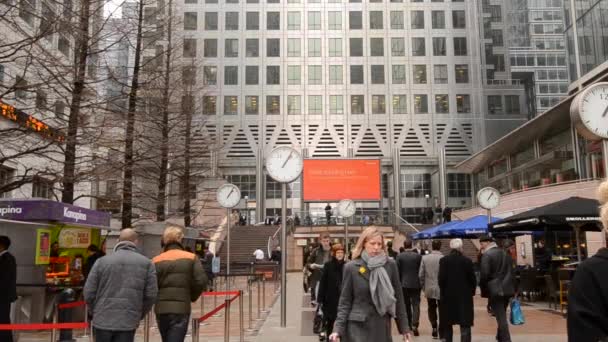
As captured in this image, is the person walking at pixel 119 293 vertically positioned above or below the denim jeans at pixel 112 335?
above

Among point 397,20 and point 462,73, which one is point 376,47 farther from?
point 462,73

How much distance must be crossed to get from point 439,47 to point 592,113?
2101 inches

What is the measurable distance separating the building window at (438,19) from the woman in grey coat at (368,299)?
5858 centimetres

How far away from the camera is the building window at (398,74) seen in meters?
58.9

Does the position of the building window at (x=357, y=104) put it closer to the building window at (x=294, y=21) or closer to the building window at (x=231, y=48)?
the building window at (x=294, y=21)

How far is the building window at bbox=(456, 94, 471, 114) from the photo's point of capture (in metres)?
58.5

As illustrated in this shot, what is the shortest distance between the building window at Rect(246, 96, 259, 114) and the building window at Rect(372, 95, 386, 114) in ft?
40.9

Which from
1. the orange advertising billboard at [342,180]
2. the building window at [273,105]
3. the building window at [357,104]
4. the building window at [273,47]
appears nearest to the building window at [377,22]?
the building window at [357,104]

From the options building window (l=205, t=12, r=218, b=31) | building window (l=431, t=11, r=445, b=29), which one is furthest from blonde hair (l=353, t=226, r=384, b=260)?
building window (l=431, t=11, r=445, b=29)

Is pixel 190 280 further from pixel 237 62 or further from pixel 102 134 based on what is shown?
pixel 237 62

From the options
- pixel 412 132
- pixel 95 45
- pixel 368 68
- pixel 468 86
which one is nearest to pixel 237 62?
pixel 368 68

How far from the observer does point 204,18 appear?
195 ft

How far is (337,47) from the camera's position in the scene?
5959 cm

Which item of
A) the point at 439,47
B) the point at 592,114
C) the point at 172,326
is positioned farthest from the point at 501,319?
the point at 439,47
